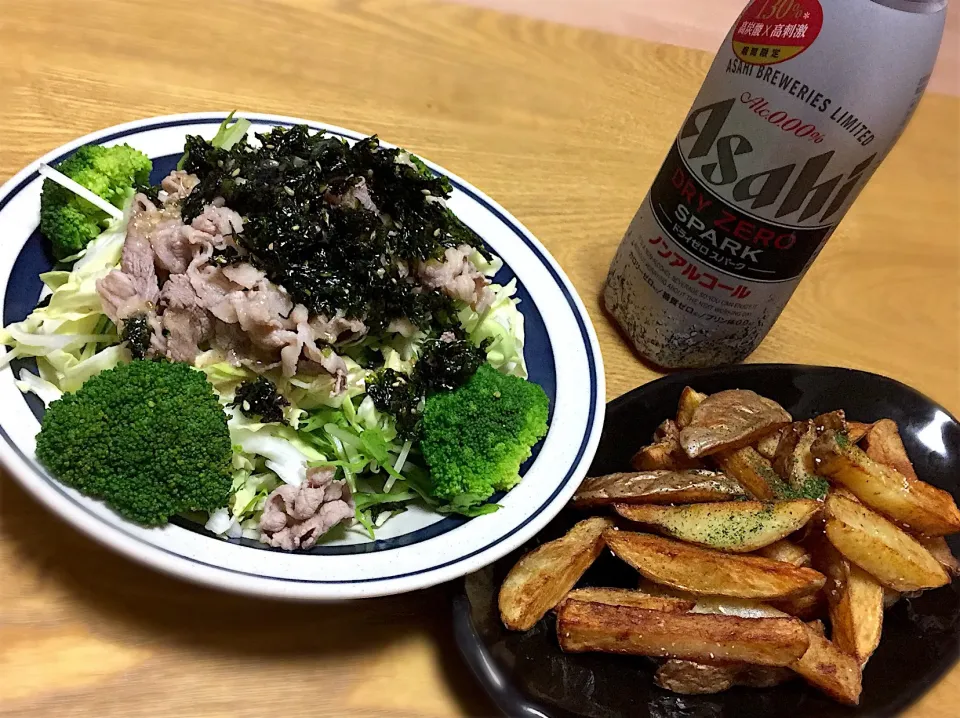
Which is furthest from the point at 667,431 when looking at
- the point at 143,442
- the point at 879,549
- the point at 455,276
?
the point at 143,442

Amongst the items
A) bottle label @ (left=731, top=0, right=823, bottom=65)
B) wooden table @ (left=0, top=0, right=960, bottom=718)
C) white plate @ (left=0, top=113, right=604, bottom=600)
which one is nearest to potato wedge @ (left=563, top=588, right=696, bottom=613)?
white plate @ (left=0, top=113, right=604, bottom=600)

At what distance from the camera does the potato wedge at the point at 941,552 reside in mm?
1366

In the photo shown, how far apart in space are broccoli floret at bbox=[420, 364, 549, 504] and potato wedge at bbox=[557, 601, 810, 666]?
0.77 ft

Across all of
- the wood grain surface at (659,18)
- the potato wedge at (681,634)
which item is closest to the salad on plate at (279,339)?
the potato wedge at (681,634)

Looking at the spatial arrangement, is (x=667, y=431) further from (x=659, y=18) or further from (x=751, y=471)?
(x=659, y=18)

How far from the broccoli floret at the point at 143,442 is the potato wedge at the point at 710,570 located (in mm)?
651

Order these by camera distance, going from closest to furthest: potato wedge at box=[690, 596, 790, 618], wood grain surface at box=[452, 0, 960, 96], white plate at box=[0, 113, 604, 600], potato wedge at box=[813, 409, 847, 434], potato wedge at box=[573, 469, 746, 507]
A: white plate at box=[0, 113, 604, 600]
potato wedge at box=[690, 596, 790, 618]
potato wedge at box=[573, 469, 746, 507]
potato wedge at box=[813, 409, 847, 434]
wood grain surface at box=[452, 0, 960, 96]

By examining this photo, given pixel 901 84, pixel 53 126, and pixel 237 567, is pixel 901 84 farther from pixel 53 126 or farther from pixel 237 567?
pixel 53 126

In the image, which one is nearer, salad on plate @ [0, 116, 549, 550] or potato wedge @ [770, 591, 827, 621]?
salad on plate @ [0, 116, 549, 550]

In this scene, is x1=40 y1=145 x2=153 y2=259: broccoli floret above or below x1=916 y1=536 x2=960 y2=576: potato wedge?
above

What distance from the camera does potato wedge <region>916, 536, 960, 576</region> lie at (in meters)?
1.37

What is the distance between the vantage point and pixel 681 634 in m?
1.12

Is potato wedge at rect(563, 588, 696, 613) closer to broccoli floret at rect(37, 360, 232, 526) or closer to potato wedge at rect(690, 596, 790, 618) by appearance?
potato wedge at rect(690, 596, 790, 618)

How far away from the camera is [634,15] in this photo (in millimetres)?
2775
